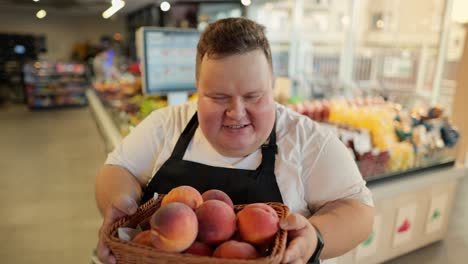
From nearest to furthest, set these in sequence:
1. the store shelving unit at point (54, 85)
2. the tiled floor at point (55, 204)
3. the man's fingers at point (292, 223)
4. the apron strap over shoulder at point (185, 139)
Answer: the man's fingers at point (292, 223) → the apron strap over shoulder at point (185, 139) → the tiled floor at point (55, 204) → the store shelving unit at point (54, 85)

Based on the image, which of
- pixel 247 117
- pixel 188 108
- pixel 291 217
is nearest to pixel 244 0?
pixel 188 108

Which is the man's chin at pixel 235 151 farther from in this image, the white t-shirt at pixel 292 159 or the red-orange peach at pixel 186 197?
the red-orange peach at pixel 186 197

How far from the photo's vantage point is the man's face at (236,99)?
3.39 ft

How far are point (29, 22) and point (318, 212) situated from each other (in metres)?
16.2

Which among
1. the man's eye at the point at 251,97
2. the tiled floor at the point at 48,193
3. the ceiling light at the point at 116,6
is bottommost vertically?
the tiled floor at the point at 48,193

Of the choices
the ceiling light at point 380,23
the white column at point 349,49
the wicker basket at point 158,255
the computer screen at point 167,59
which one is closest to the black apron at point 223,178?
the wicker basket at point 158,255

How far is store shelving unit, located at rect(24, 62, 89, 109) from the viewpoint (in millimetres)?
10609

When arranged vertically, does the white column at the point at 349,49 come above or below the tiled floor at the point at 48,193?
above

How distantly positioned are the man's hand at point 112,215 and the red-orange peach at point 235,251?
303mm

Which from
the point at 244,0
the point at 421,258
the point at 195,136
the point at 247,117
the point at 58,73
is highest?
the point at 244,0

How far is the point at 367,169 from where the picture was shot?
2.38 m

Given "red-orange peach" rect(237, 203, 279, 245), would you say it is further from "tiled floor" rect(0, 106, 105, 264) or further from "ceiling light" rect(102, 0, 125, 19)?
"ceiling light" rect(102, 0, 125, 19)

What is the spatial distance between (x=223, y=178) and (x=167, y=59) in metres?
1.77

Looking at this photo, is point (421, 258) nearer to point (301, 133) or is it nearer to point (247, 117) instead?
point (301, 133)
